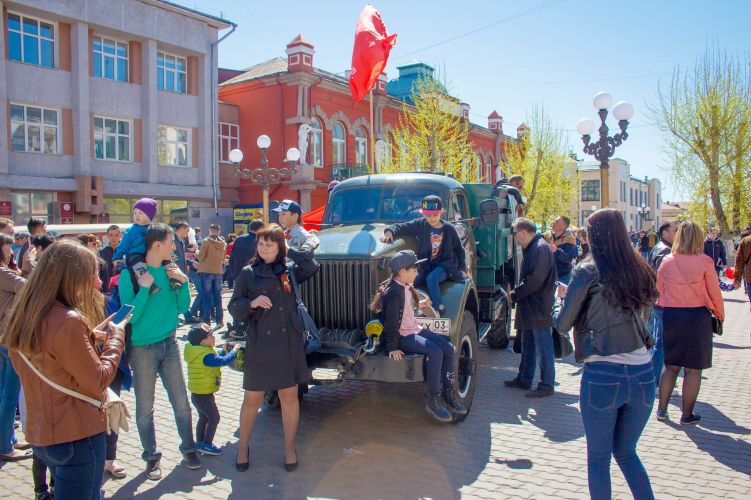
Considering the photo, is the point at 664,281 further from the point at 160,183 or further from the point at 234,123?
the point at 234,123

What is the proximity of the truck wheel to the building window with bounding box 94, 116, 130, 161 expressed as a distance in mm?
20465

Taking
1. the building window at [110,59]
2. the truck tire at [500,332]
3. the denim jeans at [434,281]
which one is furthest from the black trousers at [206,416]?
the building window at [110,59]

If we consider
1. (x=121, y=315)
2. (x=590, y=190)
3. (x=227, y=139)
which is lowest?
(x=121, y=315)

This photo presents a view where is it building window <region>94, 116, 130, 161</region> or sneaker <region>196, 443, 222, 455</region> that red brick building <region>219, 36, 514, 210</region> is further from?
sneaker <region>196, 443, 222, 455</region>

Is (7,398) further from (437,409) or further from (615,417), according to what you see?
(615,417)

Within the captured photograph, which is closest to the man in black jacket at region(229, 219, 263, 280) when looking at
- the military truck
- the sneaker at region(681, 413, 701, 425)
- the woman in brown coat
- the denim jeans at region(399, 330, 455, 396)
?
the military truck

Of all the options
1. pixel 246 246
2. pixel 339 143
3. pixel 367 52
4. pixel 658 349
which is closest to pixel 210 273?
pixel 246 246

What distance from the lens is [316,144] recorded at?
2938 centimetres

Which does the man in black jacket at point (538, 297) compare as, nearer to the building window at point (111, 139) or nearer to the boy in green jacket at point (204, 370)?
the boy in green jacket at point (204, 370)

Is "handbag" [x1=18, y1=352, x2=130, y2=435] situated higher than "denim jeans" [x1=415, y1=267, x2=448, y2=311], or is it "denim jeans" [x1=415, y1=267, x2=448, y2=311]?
"denim jeans" [x1=415, y1=267, x2=448, y2=311]

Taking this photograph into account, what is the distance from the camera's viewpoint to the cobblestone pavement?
4.33 metres

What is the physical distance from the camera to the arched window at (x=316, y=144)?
28656 millimetres

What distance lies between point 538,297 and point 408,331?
2.16 meters

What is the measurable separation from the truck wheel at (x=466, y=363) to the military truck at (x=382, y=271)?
0.03ft
